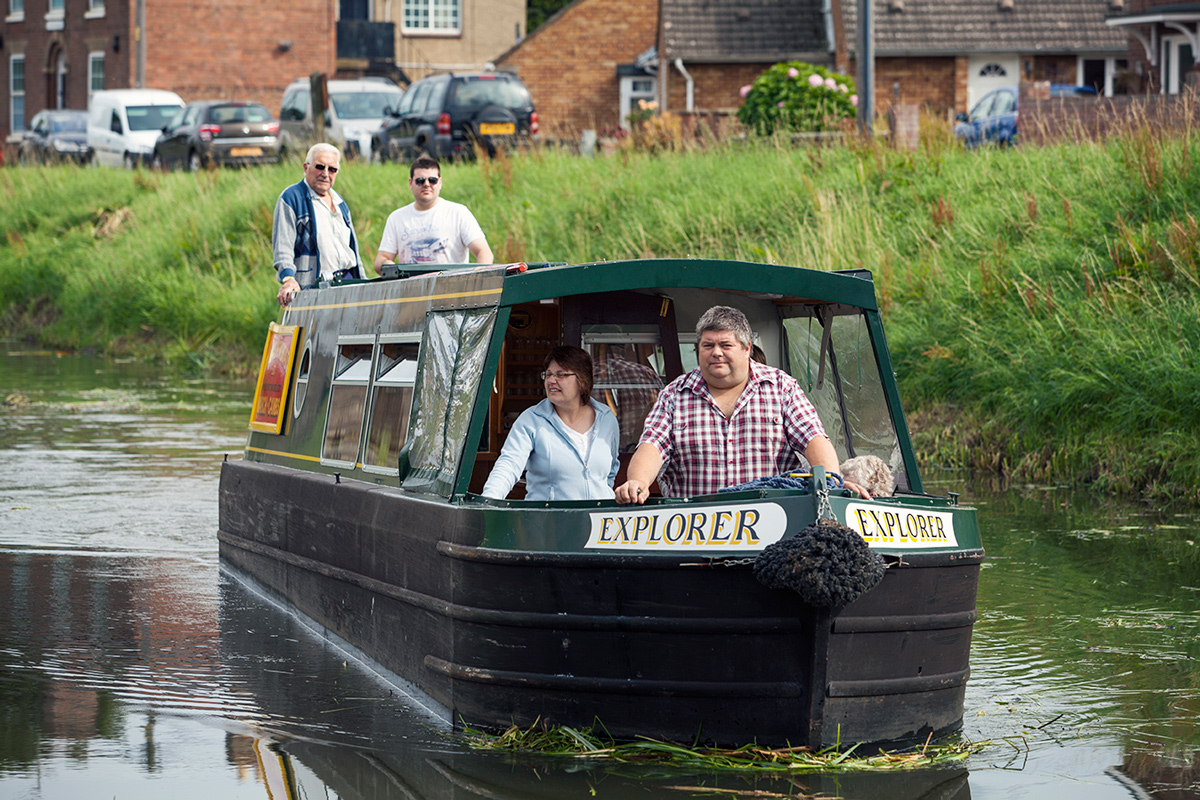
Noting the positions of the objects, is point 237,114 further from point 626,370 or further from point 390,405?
point 626,370

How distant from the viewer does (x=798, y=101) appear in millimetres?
22484

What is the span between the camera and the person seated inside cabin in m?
7.14

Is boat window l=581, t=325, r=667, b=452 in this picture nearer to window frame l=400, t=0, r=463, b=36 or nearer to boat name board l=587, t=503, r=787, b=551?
boat name board l=587, t=503, r=787, b=551

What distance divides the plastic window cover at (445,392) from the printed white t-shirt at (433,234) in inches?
115

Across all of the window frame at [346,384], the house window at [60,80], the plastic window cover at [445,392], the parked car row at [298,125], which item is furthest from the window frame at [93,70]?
the plastic window cover at [445,392]

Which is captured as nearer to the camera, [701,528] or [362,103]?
[701,528]

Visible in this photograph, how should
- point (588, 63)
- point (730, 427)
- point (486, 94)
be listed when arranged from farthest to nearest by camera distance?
1. point (588, 63)
2. point (486, 94)
3. point (730, 427)

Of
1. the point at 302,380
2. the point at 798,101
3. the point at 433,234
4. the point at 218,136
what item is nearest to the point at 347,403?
the point at 302,380

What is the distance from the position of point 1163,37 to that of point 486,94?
13.3 m

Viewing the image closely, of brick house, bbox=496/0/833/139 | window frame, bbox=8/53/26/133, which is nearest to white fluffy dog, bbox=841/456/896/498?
brick house, bbox=496/0/833/139

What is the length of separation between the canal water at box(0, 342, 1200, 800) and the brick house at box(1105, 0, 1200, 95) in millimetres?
21062

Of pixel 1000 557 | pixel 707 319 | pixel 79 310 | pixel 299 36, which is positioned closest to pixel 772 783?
pixel 707 319

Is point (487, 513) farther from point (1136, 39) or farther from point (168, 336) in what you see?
point (1136, 39)

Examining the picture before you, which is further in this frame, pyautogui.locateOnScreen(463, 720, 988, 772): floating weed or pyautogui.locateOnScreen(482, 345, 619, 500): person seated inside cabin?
pyautogui.locateOnScreen(482, 345, 619, 500): person seated inside cabin
